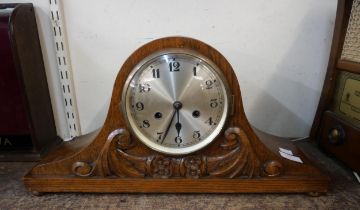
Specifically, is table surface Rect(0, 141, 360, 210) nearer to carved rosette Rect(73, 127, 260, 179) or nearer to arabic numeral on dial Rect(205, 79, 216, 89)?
carved rosette Rect(73, 127, 260, 179)

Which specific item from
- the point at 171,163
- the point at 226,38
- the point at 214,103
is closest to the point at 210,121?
the point at 214,103

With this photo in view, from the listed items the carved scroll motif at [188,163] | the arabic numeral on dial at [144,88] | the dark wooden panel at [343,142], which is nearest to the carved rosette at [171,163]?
the carved scroll motif at [188,163]

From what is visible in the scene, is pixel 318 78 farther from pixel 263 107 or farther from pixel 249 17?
pixel 249 17

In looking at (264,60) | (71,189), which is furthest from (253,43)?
(71,189)

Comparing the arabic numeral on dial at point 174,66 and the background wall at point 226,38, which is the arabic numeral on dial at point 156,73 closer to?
the arabic numeral on dial at point 174,66

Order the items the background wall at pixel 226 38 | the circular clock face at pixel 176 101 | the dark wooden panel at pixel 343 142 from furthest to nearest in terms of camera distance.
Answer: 1. the background wall at pixel 226 38
2. the dark wooden panel at pixel 343 142
3. the circular clock face at pixel 176 101

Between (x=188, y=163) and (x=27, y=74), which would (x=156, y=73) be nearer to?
(x=188, y=163)

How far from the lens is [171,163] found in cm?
74

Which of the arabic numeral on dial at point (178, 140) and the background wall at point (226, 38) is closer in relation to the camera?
the arabic numeral on dial at point (178, 140)

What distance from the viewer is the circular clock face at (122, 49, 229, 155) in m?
0.69

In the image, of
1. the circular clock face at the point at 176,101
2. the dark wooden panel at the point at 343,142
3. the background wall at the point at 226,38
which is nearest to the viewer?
the circular clock face at the point at 176,101

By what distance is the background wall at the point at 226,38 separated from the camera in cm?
97

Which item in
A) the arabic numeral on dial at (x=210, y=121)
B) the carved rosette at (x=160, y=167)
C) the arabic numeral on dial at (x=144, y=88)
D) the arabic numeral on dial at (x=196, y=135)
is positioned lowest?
the carved rosette at (x=160, y=167)

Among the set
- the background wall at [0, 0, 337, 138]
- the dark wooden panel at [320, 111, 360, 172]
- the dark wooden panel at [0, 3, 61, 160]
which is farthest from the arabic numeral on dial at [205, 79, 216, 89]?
the dark wooden panel at [0, 3, 61, 160]
